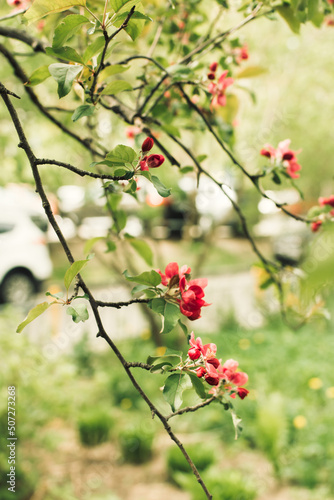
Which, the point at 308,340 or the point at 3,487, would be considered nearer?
the point at 3,487

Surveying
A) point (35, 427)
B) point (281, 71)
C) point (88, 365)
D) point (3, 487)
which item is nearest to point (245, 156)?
point (281, 71)

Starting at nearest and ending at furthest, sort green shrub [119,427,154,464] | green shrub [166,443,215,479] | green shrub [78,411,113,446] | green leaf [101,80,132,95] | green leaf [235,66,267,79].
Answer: green leaf [101,80,132,95], green leaf [235,66,267,79], green shrub [166,443,215,479], green shrub [119,427,154,464], green shrub [78,411,113,446]

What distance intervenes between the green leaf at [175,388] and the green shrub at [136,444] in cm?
208

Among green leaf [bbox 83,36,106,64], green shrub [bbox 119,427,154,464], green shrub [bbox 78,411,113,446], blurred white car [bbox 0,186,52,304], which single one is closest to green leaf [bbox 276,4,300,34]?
green leaf [bbox 83,36,106,64]

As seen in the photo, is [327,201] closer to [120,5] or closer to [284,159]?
[284,159]

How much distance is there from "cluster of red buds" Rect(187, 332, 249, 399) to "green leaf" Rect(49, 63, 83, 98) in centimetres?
38

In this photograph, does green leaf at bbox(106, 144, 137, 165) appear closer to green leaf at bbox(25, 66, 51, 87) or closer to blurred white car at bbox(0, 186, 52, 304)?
green leaf at bbox(25, 66, 51, 87)

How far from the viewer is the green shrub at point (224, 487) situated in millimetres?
1938

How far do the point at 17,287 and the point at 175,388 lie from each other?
5000 mm

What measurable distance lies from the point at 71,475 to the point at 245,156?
2926 mm

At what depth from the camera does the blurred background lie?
7.45ft

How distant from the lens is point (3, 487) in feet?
6.84

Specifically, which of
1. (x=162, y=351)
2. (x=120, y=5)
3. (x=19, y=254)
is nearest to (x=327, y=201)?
(x=120, y=5)

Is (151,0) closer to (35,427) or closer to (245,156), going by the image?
(35,427)
